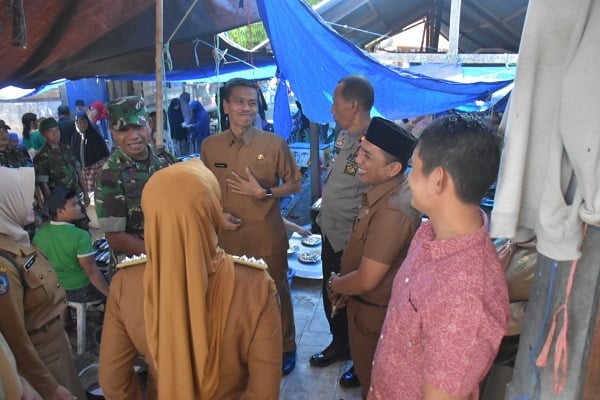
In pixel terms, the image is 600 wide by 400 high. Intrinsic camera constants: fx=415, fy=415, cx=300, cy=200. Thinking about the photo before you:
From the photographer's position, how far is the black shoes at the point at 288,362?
3135mm

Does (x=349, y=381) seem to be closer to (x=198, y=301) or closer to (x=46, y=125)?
(x=198, y=301)

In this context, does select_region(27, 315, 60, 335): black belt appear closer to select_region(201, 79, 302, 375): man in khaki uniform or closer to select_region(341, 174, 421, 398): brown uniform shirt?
select_region(201, 79, 302, 375): man in khaki uniform

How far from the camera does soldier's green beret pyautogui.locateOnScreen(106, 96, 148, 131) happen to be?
2.70m

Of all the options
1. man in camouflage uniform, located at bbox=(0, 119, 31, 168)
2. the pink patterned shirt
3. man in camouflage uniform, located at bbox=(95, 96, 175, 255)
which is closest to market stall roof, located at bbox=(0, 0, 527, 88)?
man in camouflage uniform, located at bbox=(95, 96, 175, 255)

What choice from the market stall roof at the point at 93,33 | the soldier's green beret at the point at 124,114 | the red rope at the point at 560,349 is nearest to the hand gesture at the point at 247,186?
the soldier's green beret at the point at 124,114

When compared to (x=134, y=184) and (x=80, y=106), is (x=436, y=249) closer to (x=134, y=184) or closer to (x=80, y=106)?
(x=134, y=184)

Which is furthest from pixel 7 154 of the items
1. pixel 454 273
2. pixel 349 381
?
pixel 454 273

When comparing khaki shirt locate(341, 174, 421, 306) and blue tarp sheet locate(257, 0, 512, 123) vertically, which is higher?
blue tarp sheet locate(257, 0, 512, 123)

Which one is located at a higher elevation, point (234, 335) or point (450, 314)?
point (450, 314)

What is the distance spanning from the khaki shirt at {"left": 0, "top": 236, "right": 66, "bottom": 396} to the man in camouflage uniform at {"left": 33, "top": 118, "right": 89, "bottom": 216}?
4.41m

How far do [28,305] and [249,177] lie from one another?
1.55 meters

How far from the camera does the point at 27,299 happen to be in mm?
1809

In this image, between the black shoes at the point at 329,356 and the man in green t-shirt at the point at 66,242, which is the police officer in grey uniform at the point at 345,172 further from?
the man in green t-shirt at the point at 66,242

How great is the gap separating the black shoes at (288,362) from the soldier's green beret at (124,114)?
2.01 m
